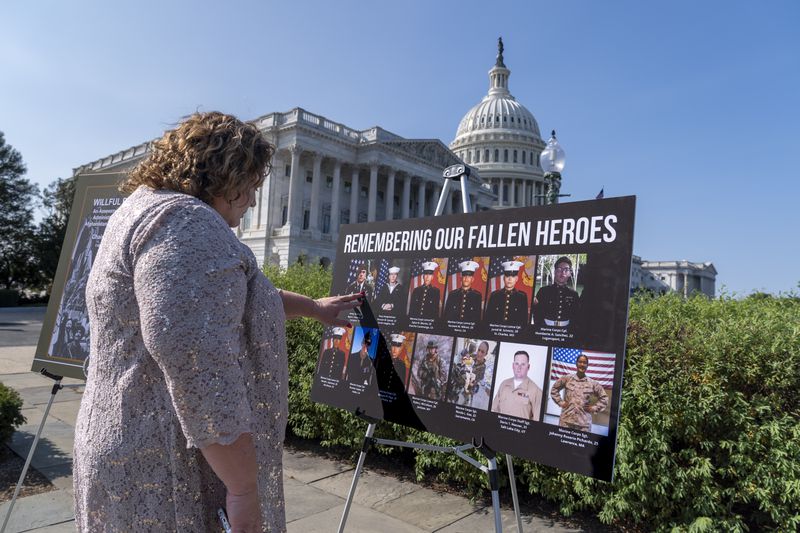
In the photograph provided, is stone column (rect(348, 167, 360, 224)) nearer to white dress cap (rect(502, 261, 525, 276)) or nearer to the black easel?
the black easel

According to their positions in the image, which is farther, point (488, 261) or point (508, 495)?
point (508, 495)

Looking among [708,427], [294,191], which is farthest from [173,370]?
[294,191]

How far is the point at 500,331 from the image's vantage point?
2.82m

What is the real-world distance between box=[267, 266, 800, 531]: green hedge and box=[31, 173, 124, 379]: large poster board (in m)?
4.03

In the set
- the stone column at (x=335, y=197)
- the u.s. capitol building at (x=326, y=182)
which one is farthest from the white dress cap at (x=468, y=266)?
the stone column at (x=335, y=197)

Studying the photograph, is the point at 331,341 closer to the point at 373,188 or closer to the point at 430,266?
the point at 430,266

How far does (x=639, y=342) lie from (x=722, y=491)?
107 cm

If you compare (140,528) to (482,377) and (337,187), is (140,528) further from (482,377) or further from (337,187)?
(337,187)

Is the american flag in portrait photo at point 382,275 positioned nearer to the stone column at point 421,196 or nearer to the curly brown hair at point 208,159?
the curly brown hair at point 208,159

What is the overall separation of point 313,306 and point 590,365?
1.35 metres

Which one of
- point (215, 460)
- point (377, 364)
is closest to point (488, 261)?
point (377, 364)

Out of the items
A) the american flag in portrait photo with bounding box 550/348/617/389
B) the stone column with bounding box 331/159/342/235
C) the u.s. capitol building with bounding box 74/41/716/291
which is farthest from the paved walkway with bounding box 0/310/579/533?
the stone column with bounding box 331/159/342/235

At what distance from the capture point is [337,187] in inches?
2061

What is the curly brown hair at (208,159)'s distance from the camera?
→ 163 cm
